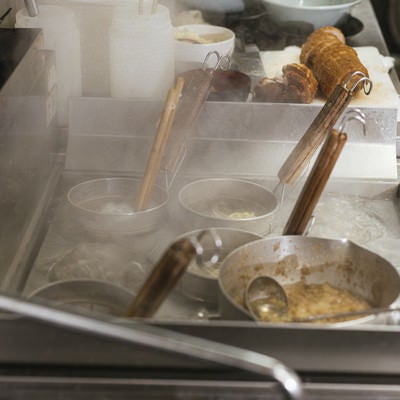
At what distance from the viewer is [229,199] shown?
163 centimetres

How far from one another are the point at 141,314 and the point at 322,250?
0.43 meters

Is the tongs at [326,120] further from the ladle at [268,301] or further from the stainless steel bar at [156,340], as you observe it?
the stainless steel bar at [156,340]

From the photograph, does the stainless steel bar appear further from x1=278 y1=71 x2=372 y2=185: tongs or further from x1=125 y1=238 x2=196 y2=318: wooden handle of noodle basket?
x1=278 y1=71 x2=372 y2=185: tongs

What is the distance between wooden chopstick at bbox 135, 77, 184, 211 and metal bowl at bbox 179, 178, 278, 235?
8 centimetres

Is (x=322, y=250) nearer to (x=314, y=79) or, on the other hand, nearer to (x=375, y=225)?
(x=375, y=225)

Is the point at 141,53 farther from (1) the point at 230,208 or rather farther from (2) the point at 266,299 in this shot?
(2) the point at 266,299

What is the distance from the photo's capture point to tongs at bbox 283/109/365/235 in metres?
1.31

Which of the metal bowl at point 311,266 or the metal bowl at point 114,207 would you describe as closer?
the metal bowl at point 311,266

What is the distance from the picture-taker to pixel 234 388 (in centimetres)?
106

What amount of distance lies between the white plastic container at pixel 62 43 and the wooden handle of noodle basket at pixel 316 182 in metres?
0.81

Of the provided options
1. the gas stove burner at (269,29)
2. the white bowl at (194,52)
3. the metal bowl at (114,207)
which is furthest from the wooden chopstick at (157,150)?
the gas stove burner at (269,29)

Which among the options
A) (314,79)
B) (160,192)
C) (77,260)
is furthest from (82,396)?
(314,79)

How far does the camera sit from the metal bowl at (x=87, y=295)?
118 cm

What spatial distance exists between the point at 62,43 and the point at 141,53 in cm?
22
